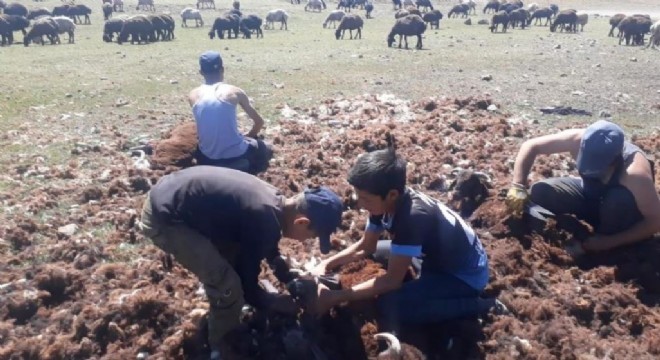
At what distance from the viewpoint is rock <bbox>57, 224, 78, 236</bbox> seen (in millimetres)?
6352

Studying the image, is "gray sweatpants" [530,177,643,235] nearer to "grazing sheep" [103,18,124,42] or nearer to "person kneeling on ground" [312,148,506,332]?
"person kneeling on ground" [312,148,506,332]

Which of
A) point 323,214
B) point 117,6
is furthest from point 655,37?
point 117,6

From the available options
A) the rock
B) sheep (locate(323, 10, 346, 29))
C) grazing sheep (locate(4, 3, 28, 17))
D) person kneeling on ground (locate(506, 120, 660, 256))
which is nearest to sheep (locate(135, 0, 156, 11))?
grazing sheep (locate(4, 3, 28, 17))

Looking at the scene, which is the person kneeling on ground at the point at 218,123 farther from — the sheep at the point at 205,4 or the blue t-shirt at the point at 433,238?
the sheep at the point at 205,4

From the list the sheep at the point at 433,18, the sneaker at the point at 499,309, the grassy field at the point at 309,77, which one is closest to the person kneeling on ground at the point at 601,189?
the sneaker at the point at 499,309

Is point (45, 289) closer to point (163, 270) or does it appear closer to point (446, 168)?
point (163, 270)

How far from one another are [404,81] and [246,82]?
372 cm

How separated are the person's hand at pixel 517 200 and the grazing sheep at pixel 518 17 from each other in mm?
33326

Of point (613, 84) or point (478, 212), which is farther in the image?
point (613, 84)

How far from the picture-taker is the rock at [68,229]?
20.8 ft

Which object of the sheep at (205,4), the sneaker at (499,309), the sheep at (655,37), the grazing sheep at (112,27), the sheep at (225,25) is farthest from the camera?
the sheep at (205,4)

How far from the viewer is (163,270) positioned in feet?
18.0

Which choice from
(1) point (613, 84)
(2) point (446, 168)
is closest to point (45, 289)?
(2) point (446, 168)

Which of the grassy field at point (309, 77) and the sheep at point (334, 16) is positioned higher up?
the sheep at point (334, 16)
